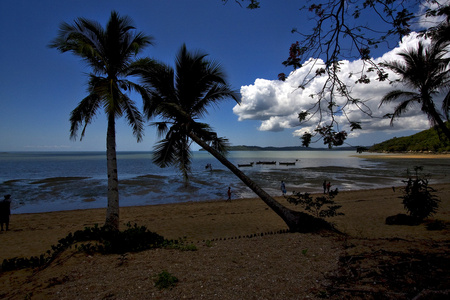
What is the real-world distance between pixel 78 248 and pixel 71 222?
8.69 meters

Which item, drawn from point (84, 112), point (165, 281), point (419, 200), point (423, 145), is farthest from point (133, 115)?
point (423, 145)

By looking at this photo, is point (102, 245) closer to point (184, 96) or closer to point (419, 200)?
point (184, 96)

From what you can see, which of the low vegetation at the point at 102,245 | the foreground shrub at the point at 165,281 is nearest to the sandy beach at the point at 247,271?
the foreground shrub at the point at 165,281

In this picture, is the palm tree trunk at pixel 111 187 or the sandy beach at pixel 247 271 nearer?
the sandy beach at pixel 247 271

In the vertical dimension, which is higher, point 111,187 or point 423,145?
point 423,145

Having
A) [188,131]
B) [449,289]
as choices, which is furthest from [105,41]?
[449,289]

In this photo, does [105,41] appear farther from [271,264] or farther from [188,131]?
[271,264]

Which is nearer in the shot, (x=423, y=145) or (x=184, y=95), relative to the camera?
(x=184, y=95)

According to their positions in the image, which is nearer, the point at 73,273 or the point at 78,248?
the point at 73,273

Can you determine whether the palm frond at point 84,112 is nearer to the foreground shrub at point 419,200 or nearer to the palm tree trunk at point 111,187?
the palm tree trunk at point 111,187

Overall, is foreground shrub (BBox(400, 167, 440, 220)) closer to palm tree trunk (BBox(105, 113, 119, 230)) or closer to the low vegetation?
the low vegetation

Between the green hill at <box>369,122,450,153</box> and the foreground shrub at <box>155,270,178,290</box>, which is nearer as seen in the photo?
the foreground shrub at <box>155,270,178,290</box>

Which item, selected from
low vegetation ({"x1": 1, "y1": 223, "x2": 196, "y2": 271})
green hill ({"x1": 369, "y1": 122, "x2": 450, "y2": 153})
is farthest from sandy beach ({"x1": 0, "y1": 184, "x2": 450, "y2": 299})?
green hill ({"x1": 369, "y1": 122, "x2": 450, "y2": 153})

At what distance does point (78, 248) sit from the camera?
5.39 m
